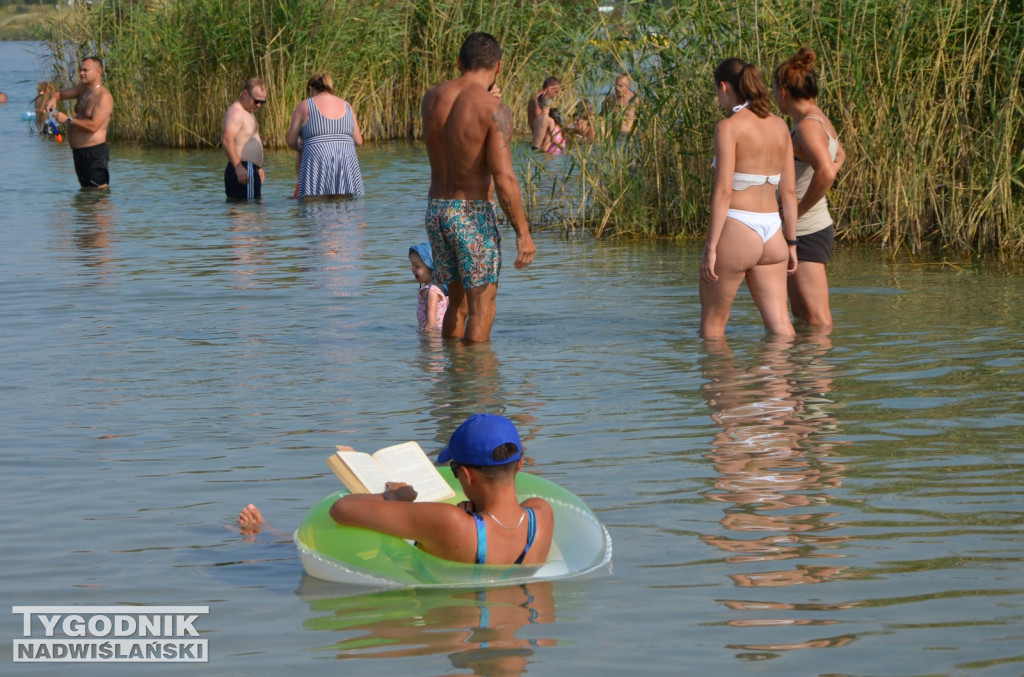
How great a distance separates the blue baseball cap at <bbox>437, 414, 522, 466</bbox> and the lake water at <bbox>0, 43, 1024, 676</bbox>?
1.42 ft

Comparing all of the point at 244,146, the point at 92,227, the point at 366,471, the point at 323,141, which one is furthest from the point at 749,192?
the point at 244,146

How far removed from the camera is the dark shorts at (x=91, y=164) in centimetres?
1636

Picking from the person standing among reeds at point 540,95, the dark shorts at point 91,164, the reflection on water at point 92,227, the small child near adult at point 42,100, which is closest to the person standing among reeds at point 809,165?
the reflection on water at point 92,227

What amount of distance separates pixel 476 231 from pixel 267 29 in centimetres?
1359

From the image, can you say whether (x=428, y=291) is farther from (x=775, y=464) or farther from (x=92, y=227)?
(x=92, y=227)

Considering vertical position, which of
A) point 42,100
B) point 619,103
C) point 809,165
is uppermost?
point 42,100

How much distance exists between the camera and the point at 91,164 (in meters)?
16.4

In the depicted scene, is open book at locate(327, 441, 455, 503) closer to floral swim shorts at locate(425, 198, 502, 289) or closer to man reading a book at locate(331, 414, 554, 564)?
man reading a book at locate(331, 414, 554, 564)

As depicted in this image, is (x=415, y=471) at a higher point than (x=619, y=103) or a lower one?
lower

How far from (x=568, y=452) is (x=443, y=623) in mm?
1896

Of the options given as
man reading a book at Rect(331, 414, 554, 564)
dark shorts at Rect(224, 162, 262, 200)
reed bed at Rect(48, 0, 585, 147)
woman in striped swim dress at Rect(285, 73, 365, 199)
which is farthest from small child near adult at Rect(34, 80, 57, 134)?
man reading a book at Rect(331, 414, 554, 564)

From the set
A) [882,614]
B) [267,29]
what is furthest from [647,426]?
[267,29]

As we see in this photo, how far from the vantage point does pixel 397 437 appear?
6.01m

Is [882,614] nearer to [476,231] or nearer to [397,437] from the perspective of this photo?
[397,437]
